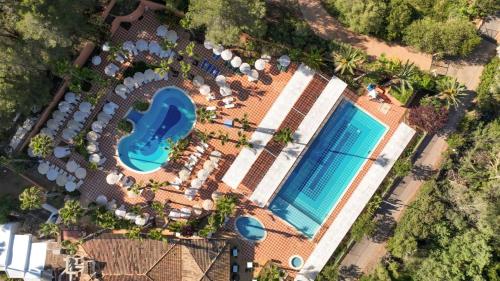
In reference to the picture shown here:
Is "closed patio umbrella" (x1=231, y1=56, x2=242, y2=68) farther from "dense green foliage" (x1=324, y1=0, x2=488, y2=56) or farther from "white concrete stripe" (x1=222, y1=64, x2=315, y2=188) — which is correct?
"dense green foliage" (x1=324, y1=0, x2=488, y2=56)

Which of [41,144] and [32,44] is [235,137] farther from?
[32,44]

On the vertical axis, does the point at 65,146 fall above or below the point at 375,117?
below

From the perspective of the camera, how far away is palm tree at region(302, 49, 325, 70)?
3145 cm

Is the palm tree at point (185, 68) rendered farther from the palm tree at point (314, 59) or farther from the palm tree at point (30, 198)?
the palm tree at point (30, 198)

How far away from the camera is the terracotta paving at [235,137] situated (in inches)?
1267

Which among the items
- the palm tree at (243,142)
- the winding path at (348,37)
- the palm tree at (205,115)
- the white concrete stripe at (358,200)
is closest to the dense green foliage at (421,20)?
the winding path at (348,37)

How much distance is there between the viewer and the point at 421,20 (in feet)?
105

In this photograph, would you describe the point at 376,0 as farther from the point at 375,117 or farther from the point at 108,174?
the point at 108,174

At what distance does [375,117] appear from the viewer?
3306cm

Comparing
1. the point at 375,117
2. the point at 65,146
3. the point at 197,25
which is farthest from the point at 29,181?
the point at 375,117

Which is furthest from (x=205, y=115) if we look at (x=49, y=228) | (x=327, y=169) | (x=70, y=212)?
(x=49, y=228)

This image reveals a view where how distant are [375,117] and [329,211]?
7.86m

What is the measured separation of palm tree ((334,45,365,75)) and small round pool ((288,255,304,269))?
46.7ft

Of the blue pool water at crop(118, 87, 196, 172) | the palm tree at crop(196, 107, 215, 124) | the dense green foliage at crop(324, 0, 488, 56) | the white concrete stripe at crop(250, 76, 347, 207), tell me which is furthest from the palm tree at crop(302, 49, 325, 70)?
the blue pool water at crop(118, 87, 196, 172)
